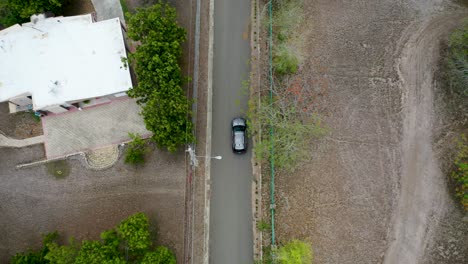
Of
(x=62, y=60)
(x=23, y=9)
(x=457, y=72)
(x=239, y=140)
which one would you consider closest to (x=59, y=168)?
(x=62, y=60)

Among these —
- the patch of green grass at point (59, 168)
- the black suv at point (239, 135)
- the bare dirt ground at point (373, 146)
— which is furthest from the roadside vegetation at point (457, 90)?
the patch of green grass at point (59, 168)

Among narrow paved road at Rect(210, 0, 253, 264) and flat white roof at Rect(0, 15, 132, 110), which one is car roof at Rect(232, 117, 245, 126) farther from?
flat white roof at Rect(0, 15, 132, 110)

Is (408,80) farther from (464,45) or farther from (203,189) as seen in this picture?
(203,189)

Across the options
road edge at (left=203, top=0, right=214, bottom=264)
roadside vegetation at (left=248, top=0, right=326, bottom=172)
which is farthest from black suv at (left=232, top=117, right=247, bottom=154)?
road edge at (left=203, top=0, right=214, bottom=264)

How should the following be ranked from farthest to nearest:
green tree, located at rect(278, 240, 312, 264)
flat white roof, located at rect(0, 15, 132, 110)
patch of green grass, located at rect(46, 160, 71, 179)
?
1. patch of green grass, located at rect(46, 160, 71, 179)
2. flat white roof, located at rect(0, 15, 132, 110)
3. green tree, located at rect(278, 240, 312, 264)

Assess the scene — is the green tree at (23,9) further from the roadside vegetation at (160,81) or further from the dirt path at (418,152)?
the dirt path at (418,152)

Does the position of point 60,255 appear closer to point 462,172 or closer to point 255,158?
point 255,158

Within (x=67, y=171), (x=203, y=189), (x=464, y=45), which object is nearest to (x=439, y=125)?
(x=464, y=45)
